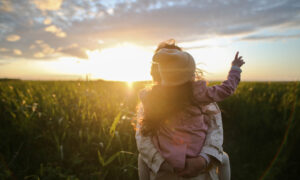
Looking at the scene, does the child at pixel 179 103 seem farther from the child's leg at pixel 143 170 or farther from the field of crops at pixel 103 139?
the field of crops at pixel 103 139

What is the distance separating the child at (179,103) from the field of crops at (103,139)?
97 centimetres

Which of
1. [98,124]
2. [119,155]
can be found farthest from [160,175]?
[98,124]

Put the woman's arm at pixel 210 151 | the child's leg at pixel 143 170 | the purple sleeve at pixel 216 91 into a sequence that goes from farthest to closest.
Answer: the child's leg at pixel 143 170 → the purple sleeve at pixel 216 91 → the woman's arm at pixel 210 151

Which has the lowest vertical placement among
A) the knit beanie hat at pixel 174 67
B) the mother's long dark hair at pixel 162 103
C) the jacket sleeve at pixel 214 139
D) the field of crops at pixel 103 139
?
the field of crops at pixel 103 139

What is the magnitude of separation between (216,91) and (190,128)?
386mm

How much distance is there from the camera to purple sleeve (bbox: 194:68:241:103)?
1.58 meters

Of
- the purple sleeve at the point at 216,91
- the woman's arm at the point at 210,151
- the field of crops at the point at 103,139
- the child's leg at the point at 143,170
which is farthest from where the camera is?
the field of crops at the point at 103,139

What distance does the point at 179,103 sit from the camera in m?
1.61

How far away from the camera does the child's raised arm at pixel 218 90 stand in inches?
62.4

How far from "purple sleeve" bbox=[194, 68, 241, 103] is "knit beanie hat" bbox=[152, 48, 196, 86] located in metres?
0.15

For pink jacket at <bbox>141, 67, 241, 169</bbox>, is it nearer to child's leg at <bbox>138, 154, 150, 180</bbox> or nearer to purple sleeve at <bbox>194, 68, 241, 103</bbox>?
purple sleeve at <bbox>194, 68, 241, 103</bbox>

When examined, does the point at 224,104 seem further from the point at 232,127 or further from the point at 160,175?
the point at 160,175

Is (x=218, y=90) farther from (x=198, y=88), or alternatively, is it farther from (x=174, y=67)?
(x=174, y=67)

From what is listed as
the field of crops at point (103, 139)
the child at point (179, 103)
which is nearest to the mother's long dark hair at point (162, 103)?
the child at point (179, 103)
